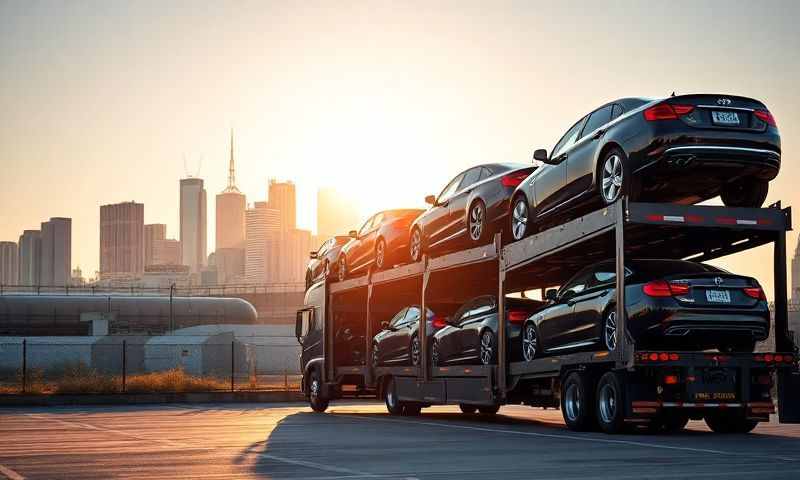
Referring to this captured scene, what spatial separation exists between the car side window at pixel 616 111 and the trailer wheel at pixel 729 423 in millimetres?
4065

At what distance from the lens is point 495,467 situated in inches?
426

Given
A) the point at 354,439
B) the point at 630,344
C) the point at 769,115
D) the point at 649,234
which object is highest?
the point at 769,115

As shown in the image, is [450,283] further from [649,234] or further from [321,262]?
[321,262]

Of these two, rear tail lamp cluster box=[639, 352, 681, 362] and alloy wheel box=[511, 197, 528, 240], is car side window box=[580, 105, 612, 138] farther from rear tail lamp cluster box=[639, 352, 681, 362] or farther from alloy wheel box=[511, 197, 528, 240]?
rear tail lamp cluster box=[639, 352, 681, 362]

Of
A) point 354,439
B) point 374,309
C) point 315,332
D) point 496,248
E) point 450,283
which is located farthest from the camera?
point 315,332

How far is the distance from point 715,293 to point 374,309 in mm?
10728

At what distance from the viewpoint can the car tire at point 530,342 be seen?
16.8 metres

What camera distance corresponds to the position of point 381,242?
23406 mm

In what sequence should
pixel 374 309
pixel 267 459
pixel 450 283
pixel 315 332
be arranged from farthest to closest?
pixel 315 332 < pixel 374 309 < pixel 450 283 < pixel 267 459

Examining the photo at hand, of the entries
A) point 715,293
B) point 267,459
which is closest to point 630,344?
point 715,293

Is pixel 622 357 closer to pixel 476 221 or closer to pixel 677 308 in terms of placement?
pixel 677 308

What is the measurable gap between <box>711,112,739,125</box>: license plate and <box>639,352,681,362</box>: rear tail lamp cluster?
9.29 ft

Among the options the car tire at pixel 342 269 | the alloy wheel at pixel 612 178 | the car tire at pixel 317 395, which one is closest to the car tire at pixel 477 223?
the alloy wheel at pixel 612 178

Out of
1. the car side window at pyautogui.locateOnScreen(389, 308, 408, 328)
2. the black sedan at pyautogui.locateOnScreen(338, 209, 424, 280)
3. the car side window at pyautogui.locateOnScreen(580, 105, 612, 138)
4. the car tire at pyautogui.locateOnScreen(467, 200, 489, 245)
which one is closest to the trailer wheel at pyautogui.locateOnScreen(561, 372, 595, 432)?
the car side window at pyautogui.locateOnScreen(580, 105, 612, 138)
